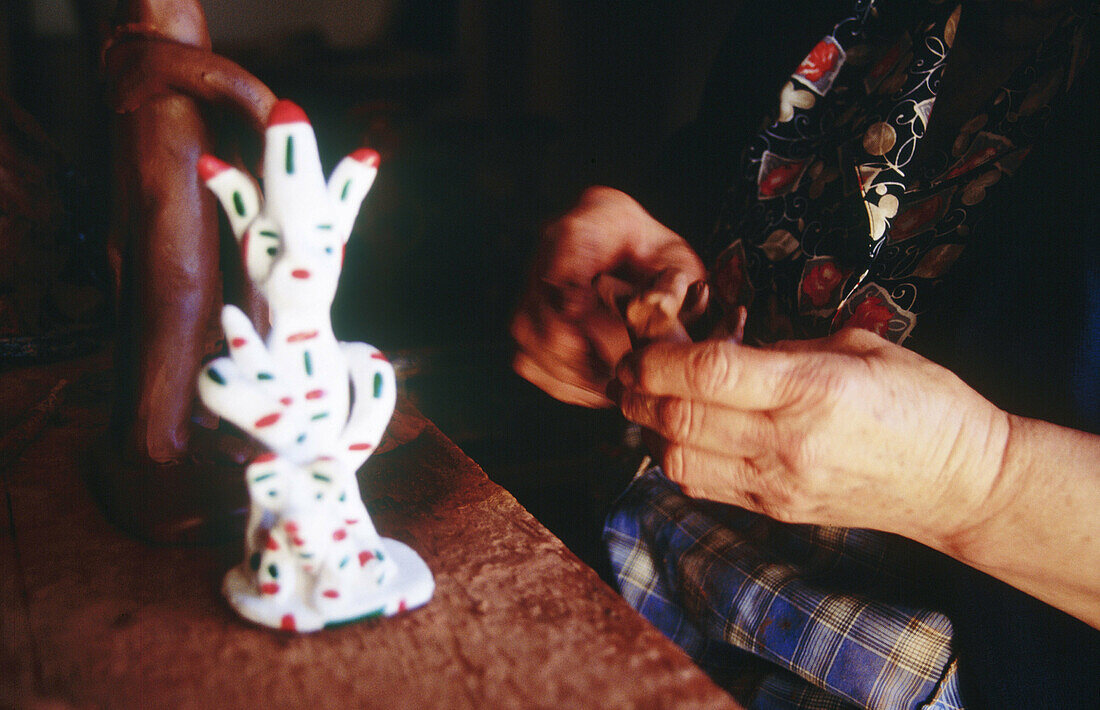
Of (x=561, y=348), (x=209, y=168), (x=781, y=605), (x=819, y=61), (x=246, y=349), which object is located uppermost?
(x=819, y=61)

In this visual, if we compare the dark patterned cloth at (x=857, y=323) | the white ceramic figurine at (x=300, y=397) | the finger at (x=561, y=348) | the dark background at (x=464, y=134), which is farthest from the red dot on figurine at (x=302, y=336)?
the dark background at (x=464, y=134)

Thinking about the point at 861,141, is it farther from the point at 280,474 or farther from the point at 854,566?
the point at 280,474

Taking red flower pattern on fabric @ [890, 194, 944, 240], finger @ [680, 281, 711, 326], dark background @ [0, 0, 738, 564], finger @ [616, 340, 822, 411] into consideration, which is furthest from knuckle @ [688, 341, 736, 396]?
dark background @ [0, 0, 738, 564]

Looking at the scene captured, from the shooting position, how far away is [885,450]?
17.9 inches

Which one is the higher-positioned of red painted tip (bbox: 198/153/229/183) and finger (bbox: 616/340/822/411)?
red painted tip (bbox: 198/153/229/183)

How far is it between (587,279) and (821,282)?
32 centimetres

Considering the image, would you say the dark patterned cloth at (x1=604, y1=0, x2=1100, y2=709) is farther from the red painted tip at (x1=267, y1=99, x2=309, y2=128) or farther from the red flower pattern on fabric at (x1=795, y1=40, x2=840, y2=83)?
the red painted tip at (x1=267, y1=99, x2=309, y2=128)

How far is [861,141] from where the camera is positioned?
0.75 metres

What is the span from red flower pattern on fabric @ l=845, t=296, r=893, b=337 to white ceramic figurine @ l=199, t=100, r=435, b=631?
59 centimetres

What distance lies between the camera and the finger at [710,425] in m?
0.47

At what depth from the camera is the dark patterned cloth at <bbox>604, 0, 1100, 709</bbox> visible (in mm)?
571

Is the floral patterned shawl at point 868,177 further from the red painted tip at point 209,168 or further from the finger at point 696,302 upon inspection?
the red painted tip at point 209,168

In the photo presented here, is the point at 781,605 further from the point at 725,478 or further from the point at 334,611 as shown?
the point at 334,611

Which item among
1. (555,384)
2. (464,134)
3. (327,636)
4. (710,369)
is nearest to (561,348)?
(555,384)
